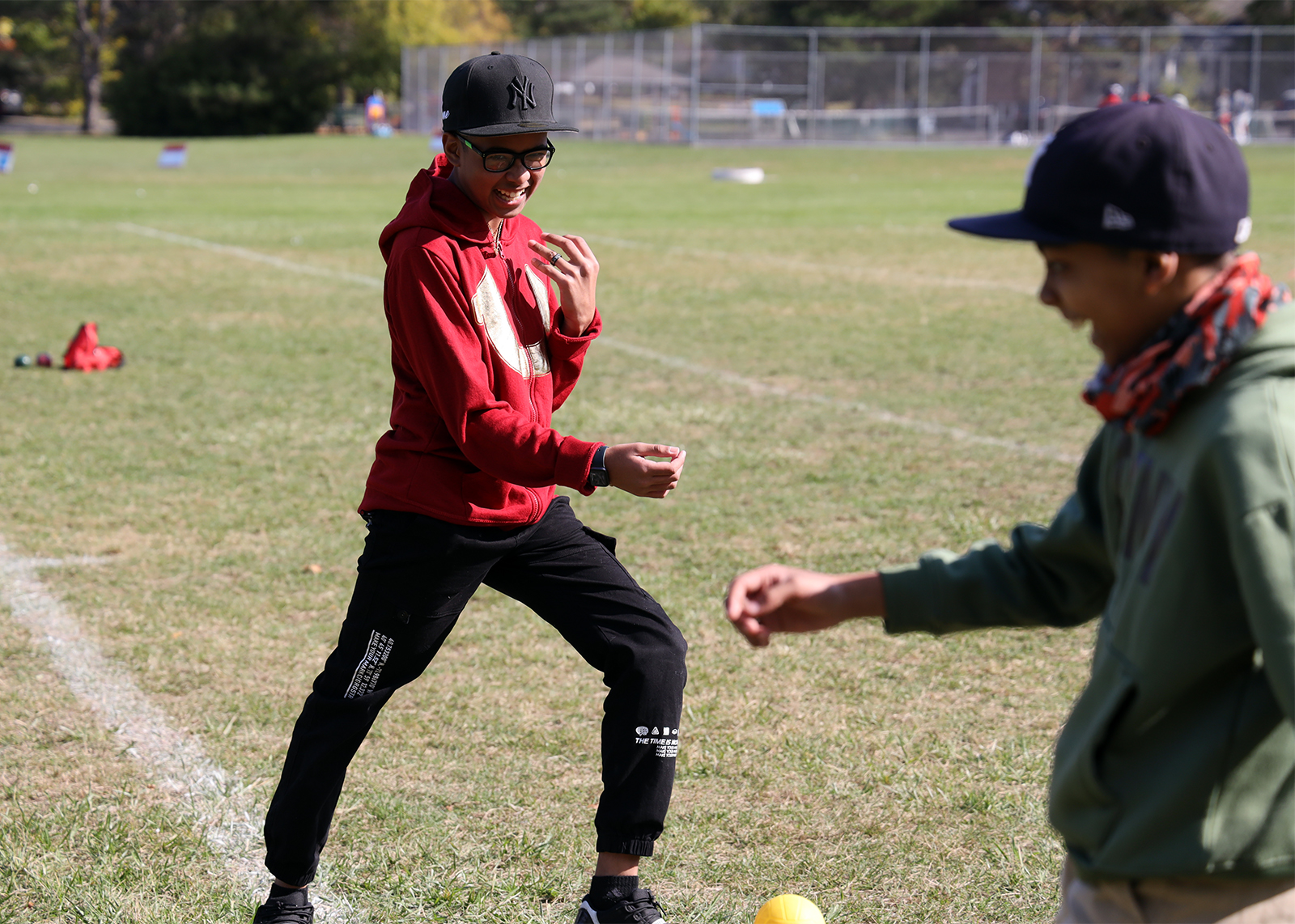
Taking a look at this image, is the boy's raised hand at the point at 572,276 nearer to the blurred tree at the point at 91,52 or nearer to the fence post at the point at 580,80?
the fence post at the point at 580,80

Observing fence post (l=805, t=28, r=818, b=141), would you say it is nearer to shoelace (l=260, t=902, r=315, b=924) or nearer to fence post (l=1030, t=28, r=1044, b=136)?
fence post (l=1030, t=28, r=1044, b=136)

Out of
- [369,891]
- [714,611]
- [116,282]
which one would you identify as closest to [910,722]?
[714,611]

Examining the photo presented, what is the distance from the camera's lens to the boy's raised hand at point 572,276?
3.32m

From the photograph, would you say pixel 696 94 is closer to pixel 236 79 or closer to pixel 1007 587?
pixel 236 79

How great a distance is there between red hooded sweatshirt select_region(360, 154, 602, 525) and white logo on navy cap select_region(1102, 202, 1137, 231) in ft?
4.53

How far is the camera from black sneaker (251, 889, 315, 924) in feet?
10.7

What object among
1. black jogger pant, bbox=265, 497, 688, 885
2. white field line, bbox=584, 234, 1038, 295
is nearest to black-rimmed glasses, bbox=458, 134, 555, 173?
black jogger pant, bbox=265, 497, 688, 885

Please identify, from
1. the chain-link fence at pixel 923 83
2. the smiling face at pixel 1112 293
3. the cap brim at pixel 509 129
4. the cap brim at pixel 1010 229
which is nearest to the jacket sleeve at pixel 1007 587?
the smiling face at pixel 1112 293

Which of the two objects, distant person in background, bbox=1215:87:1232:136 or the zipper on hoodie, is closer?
the zipper on hoodie

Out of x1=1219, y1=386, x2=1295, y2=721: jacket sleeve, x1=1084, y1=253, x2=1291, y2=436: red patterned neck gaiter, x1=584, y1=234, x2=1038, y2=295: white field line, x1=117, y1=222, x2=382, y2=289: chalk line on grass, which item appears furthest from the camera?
x1=117, y1=222, x2=382, y2=289: chalk line on grass

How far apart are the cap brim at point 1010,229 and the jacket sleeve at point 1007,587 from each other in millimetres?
446

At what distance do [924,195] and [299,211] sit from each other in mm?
12666

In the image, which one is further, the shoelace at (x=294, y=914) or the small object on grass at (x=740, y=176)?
the small object on grass at (x=740, y=176)

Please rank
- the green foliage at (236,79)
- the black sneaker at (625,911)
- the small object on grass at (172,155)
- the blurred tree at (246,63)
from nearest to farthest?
1. the black sneaker at (625,911)
2. the small object on grass at (172,155)
3. the green foliage at (236,79)
4. the blurred tree at (246,63)
